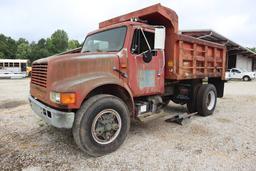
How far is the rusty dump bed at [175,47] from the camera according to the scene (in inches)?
171

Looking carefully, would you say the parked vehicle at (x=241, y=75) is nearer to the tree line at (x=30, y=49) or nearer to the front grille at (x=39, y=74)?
the front grille at (x=39, y=74)

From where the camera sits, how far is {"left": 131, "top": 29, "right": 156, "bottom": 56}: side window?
3.73 meters

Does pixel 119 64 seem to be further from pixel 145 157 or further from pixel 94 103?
pixel 145 157

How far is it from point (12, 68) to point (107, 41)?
76.9 feet

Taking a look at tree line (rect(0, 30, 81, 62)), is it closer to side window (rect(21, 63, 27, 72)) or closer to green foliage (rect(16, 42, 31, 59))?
green foliage (rect(16, 42, 31, 59))

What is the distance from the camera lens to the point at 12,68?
23.2m

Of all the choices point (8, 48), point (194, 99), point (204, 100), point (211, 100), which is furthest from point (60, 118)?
point (8, 48)

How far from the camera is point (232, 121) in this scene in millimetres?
5180

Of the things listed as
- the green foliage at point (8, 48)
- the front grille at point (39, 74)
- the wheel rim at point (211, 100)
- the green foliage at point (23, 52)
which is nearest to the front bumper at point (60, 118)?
the front grille at point (39, 74)

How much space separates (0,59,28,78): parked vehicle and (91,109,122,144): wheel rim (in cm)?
2293

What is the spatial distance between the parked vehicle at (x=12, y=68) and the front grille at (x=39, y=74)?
21.7m

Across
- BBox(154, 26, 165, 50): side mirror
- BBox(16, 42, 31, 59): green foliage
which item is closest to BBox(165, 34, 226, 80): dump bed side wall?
BBox(154, 26, 165, 50): side mirror

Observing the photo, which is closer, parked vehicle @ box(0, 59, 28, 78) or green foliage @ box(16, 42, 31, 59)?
parked vehicle @ box(0, 59, 28, 78)

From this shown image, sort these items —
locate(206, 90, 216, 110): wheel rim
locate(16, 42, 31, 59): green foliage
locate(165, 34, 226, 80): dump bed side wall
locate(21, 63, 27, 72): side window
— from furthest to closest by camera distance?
locate(16, 42, 31, 59): green foliage, locate(21, 63, 27, 72): side window, locate(206, 90, 216, 110): wheel rim, locate(165, 34, 226, 80): dump bed side wall
